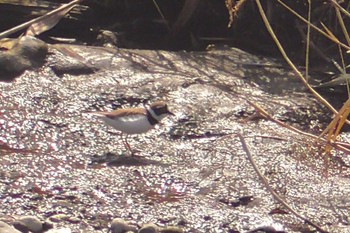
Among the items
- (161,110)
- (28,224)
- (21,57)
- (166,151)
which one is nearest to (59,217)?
(28,224)

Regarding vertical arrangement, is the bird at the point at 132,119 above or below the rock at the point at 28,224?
below

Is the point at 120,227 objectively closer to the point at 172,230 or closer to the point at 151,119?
the point at 172,230

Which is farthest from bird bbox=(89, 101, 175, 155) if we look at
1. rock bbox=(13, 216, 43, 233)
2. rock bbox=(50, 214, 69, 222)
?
rock bbox=(13, 216, 43, 233)

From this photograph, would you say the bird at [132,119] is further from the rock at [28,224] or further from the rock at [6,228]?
the rock at [6,228]

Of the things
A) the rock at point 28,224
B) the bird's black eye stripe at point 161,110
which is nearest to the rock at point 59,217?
the rock at point 28,224

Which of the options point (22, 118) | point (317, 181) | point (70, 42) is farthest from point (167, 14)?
point (317, 181)

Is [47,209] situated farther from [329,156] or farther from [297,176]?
[329,156]
